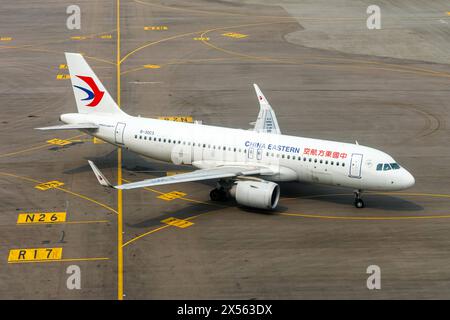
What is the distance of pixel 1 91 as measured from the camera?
9144 centimetres

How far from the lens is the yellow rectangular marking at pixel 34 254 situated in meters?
51.3

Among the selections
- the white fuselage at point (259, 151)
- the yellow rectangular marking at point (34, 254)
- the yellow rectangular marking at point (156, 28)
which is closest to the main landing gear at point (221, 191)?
the white fuselage at point (259, 151)

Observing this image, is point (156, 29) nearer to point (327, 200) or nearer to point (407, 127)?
point (407, 127)

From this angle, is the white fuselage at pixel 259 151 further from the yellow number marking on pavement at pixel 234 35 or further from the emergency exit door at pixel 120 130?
the yellow number marking on pavement at pixel 234 35

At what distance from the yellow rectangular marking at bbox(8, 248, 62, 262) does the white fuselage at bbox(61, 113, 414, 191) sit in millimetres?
15272

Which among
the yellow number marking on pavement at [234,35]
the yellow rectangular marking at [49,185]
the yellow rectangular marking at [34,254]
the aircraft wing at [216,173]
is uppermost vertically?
the yellow number marking on pavement at [234,35]

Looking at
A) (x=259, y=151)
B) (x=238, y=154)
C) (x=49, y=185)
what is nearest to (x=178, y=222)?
(x=238, y=154)

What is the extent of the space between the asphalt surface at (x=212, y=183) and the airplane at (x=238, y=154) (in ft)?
6.92

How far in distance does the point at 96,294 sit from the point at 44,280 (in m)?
3.92

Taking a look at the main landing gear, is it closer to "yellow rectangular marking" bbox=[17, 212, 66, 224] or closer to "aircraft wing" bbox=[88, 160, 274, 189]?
"aircraft wing" bbox=[88, 160, 274, 189]

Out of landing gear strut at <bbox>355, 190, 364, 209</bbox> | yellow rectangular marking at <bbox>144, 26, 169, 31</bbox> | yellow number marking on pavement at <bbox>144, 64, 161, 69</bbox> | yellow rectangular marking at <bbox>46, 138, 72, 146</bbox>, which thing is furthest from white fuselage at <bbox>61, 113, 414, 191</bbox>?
yellow rectangular marking at <bbox>144, 26, 169, 31</bbox>

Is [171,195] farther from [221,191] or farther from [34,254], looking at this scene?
[34,254]

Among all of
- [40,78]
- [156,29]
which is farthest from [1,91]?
[156,29]

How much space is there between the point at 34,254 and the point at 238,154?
18351mm
